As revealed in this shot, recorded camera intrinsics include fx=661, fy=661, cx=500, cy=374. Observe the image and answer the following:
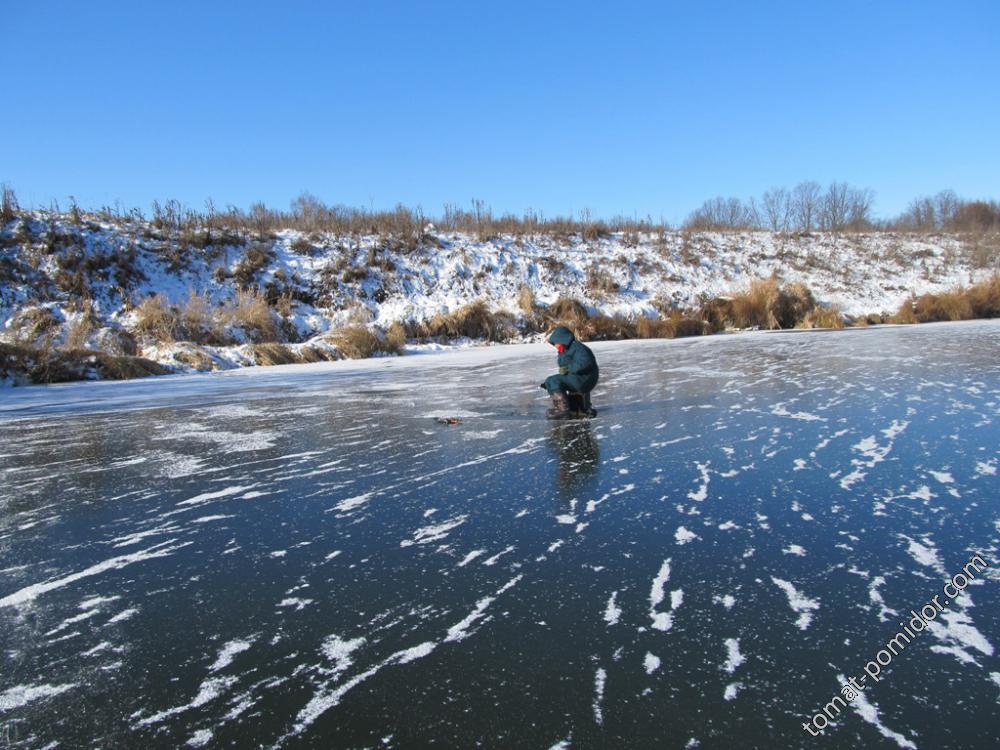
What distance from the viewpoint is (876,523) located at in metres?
3.66

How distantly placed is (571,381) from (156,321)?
1330cm

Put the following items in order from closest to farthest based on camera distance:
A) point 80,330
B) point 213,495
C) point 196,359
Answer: point 213,495, point 196,359, point 80,330

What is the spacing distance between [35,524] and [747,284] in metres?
27.3

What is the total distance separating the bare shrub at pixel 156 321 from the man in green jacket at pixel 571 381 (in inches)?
Answer: 475

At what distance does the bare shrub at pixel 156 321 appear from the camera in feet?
53.5

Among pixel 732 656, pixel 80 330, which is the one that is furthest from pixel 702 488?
pixel 80 330

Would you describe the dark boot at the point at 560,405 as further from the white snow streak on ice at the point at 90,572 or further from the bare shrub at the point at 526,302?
the bare shrub at the point at 526,302

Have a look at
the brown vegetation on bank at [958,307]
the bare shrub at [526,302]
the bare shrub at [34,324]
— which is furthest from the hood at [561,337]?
the brown vegetation on bank at [958,307]

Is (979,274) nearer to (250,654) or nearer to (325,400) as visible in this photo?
(325,400)

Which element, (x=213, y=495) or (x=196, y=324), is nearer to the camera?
(x=213, y=495)

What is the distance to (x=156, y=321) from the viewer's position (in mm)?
16703

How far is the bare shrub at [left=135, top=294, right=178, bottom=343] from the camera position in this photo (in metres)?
16.3

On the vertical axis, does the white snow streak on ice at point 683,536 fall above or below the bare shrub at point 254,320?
below

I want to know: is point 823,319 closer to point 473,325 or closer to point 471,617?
point 473,325
